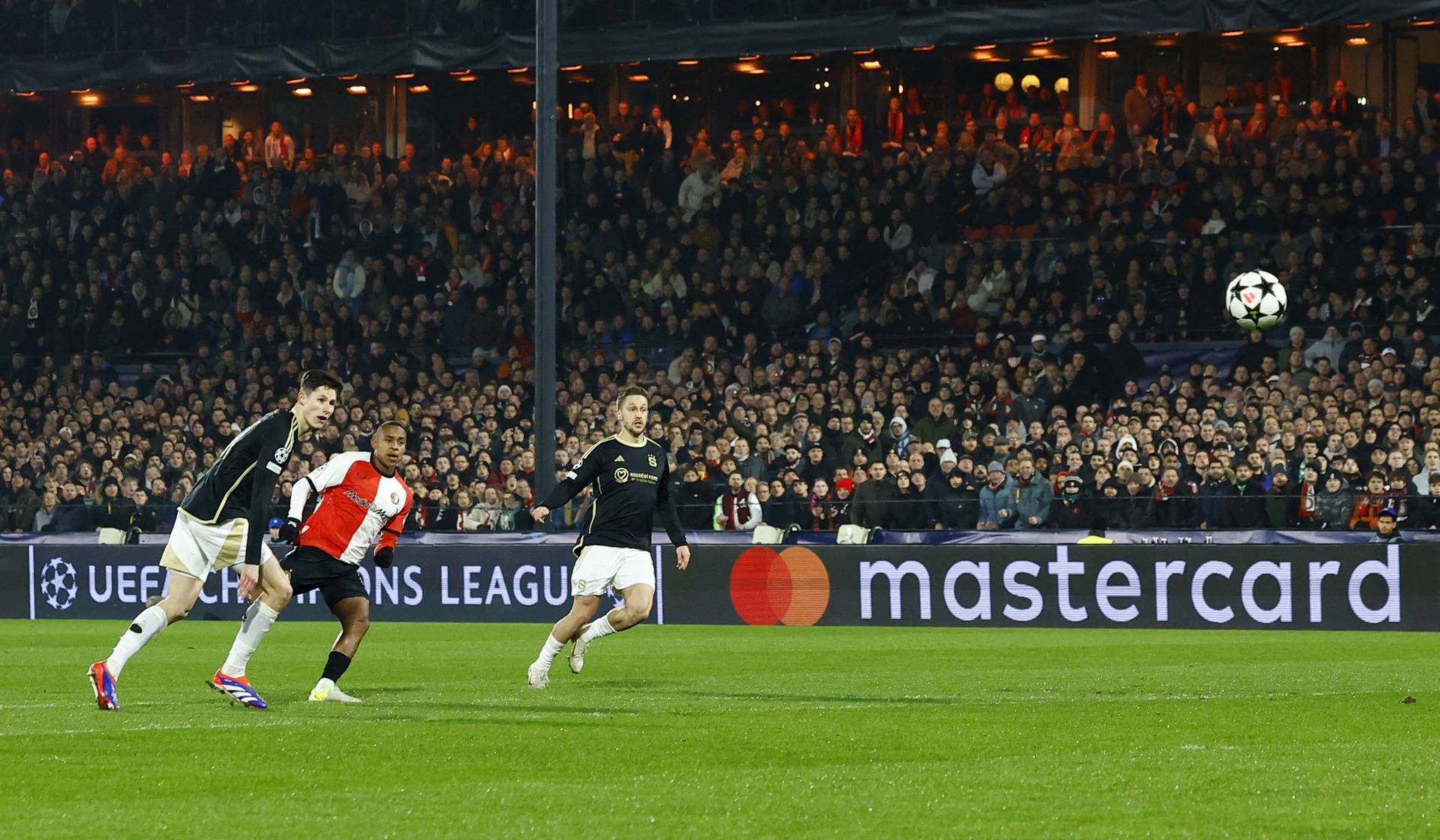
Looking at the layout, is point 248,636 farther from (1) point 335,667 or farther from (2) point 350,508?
(2) point 350,508

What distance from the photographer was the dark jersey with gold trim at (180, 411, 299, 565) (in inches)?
405

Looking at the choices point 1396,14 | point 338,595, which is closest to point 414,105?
point 1396,14

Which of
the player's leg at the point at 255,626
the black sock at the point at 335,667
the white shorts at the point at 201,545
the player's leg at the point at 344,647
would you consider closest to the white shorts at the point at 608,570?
the player's leg at the point at 344,647

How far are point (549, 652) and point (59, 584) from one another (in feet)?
43.6

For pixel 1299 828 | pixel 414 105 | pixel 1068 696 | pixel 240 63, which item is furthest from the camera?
pixel 414 105

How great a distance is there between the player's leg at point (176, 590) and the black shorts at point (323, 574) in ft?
3.31

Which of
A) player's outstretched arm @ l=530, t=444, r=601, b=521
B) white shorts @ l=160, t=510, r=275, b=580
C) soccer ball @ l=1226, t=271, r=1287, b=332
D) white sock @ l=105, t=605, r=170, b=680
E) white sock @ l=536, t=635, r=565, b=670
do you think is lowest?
white sock @ l=536, t=635, r=565, b=670

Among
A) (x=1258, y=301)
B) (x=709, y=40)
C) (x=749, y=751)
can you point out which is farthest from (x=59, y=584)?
(x=749, y=751)

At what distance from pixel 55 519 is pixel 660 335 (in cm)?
816

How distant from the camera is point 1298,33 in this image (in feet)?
99.5

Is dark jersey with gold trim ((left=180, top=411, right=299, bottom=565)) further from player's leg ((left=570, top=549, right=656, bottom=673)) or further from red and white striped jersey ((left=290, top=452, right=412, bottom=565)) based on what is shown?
player's leg ((left=570, top=549, right=656, bottom=673))

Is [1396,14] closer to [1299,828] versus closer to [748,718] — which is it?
[748,718]

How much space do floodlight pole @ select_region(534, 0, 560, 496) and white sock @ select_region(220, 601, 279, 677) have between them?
9.42 m

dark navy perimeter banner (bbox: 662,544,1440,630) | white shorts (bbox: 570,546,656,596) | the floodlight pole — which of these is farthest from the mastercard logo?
white shorts (bbox: 570,546,656,596)
